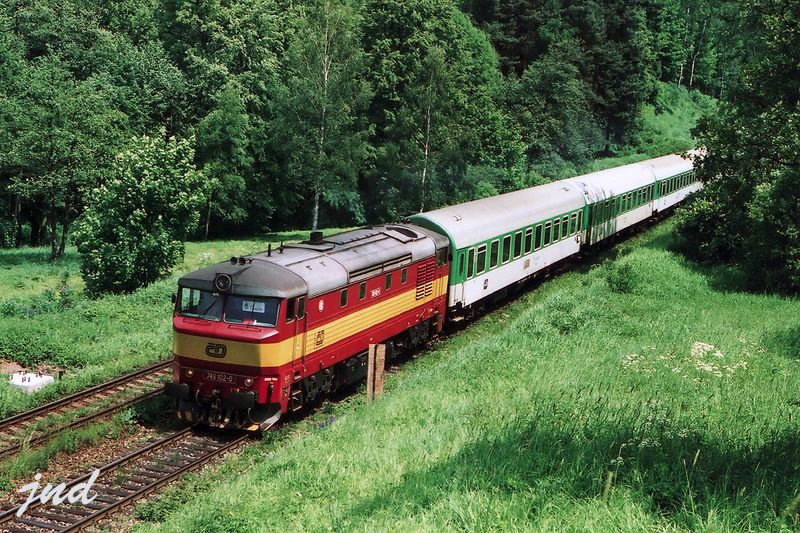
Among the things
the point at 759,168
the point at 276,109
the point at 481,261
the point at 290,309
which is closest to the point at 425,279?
the point at 481,261

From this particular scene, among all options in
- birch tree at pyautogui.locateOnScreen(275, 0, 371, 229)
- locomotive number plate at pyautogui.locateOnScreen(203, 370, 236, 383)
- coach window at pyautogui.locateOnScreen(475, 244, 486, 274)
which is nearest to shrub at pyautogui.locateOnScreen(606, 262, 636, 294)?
coach window at pyautogui.locateOnScreen(475, 244, 486, 274)

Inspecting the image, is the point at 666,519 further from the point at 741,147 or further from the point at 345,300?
the point at 741,147

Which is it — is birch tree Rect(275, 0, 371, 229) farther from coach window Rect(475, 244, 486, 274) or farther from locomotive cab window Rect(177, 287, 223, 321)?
locomotive cab window Rect(177, 287, 223, 321)

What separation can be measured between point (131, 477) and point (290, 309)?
418cm

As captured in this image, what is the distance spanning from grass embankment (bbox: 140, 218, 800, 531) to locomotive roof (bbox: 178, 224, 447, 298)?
2770 mm

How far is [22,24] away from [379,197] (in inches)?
1109

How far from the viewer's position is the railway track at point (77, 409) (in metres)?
15.5

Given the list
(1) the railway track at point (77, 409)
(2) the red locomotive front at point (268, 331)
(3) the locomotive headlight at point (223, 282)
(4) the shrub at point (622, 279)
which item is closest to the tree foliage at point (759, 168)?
(4) the shrub at point (622, 279)

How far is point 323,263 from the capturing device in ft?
56.8

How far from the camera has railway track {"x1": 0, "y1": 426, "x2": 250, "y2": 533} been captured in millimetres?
12156

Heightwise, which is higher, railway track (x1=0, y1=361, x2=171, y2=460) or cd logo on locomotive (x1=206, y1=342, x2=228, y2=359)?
cd logo on locomotive (x1=206, y1=342, x2=228, y2=359)

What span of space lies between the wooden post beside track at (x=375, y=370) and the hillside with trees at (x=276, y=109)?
27.9 meters

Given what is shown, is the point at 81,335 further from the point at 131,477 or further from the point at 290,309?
the point at 131,477

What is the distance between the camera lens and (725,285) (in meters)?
29.3
